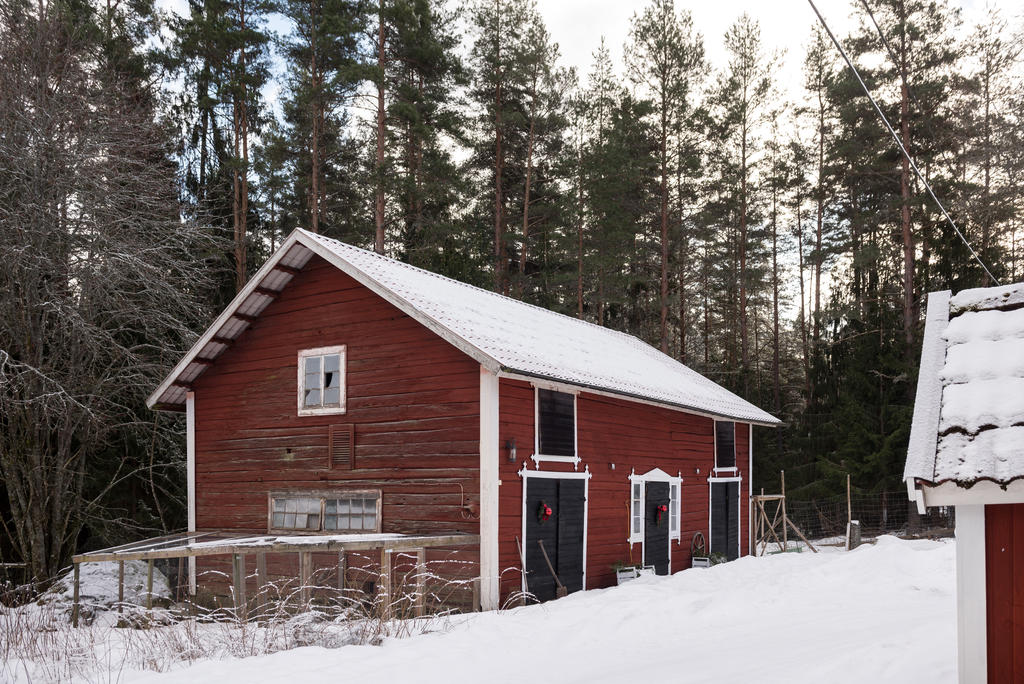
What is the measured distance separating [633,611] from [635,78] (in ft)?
83.8

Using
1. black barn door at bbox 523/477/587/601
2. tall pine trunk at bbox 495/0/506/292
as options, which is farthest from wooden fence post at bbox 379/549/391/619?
tall pine trunk at bbox 495/0/506/292

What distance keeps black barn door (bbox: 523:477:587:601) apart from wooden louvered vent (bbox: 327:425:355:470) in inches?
125

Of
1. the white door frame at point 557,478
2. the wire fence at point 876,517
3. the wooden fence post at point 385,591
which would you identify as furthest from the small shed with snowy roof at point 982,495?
the wire fence at point 876,517

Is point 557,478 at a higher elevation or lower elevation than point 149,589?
higher

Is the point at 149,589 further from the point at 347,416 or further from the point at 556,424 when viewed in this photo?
the point at 556,424

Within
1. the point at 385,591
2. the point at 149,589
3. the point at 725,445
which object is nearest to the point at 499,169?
the point at 725,445

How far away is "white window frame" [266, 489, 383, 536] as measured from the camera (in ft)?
48.6

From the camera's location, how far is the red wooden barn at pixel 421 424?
1391cm

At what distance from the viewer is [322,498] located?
51.1 feet

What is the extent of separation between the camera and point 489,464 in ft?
44.5

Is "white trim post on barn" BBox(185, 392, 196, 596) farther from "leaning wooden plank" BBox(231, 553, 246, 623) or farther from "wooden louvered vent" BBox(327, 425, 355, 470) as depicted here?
"leaning wooden plank" BBox(231, 553, 246, 623)

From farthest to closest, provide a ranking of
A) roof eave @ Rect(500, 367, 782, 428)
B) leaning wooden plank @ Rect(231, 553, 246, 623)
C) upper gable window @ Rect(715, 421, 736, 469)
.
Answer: upper gable window @ Rect(715, 421, 736, 469), roof eave @ Rect(500, 367, 782, 428), leaning wooden plank @ Rect(231, 553, 246, 623)

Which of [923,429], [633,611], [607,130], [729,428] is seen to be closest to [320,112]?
[607,130]

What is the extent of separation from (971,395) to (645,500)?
42.9ft
